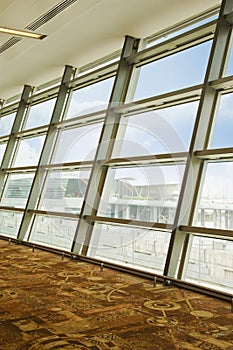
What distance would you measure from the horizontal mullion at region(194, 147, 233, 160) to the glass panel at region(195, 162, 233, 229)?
0.10 metres

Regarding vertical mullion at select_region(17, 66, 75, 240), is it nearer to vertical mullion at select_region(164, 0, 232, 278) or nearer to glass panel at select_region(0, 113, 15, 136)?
glass panel at select_region(0, 113, 15, 136)

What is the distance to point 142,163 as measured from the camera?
17.2ft

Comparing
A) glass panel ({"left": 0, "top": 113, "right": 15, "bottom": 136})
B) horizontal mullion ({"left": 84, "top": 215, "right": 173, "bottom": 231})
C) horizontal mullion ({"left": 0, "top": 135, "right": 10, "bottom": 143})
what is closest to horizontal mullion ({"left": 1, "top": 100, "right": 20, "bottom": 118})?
glass panel ({"left": 0, "top": 113, "right": 15, "bottom": 136})

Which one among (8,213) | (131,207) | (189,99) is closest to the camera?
(189,99)

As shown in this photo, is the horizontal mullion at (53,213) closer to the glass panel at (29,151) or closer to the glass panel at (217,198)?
the glass panel at (29,151)

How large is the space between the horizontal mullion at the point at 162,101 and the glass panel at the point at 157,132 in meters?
0.07

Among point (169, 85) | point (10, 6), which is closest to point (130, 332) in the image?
point (169, 85)

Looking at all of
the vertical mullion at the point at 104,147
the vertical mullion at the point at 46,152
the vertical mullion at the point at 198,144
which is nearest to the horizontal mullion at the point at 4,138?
the vertical mullion at the point at 46,152

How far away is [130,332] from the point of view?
2.27 meters

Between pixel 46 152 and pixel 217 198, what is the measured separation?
13.1 ft

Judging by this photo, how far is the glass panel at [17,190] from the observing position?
25.5 feet

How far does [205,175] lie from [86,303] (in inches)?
89.0

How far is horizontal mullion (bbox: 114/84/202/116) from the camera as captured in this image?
468 centimetres

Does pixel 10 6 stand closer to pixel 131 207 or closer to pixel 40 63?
pixel 40 63
